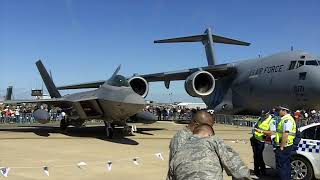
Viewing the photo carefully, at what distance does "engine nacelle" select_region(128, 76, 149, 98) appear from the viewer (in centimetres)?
2286

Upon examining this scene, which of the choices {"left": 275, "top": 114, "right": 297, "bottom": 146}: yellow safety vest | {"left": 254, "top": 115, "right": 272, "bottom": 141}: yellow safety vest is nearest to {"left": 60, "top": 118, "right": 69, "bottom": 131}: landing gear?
{"left": 254, "top": 115, "right": 272, "bottom": 141}: yellow safety vest

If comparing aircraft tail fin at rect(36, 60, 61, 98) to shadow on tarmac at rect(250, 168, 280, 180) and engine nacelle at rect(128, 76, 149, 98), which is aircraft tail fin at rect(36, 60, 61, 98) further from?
shadow on tarmac at rect(250, 168, 280, 180)

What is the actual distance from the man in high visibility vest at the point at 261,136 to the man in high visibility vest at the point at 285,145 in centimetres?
97

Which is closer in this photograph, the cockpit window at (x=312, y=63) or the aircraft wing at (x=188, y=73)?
the cockpit window at (x=312, y=63)

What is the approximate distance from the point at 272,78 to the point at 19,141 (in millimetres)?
11879

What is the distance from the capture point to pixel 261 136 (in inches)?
389

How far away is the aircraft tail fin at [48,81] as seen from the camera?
24.9m

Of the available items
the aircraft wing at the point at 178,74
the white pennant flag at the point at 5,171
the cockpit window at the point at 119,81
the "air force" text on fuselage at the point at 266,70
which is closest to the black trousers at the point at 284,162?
the white pennant flag at the point at 5,171

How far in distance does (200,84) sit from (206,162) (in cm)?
2168

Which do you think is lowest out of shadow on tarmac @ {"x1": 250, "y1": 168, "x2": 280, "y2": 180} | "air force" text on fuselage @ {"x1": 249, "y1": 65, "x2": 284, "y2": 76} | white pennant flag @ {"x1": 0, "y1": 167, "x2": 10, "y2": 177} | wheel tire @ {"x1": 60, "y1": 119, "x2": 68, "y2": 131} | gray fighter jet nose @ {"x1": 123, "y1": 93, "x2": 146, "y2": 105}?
shadow on tarmac @ {"x1": 250, "y1": 168, "x2": 280, "y2": 180}

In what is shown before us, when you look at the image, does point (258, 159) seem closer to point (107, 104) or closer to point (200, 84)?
point (107, 104)

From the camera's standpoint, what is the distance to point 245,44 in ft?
115

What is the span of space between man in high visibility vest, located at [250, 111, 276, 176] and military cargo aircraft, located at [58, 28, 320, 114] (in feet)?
34.7

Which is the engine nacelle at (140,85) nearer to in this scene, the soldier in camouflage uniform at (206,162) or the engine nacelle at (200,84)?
the engine nacelle at (200,84)
